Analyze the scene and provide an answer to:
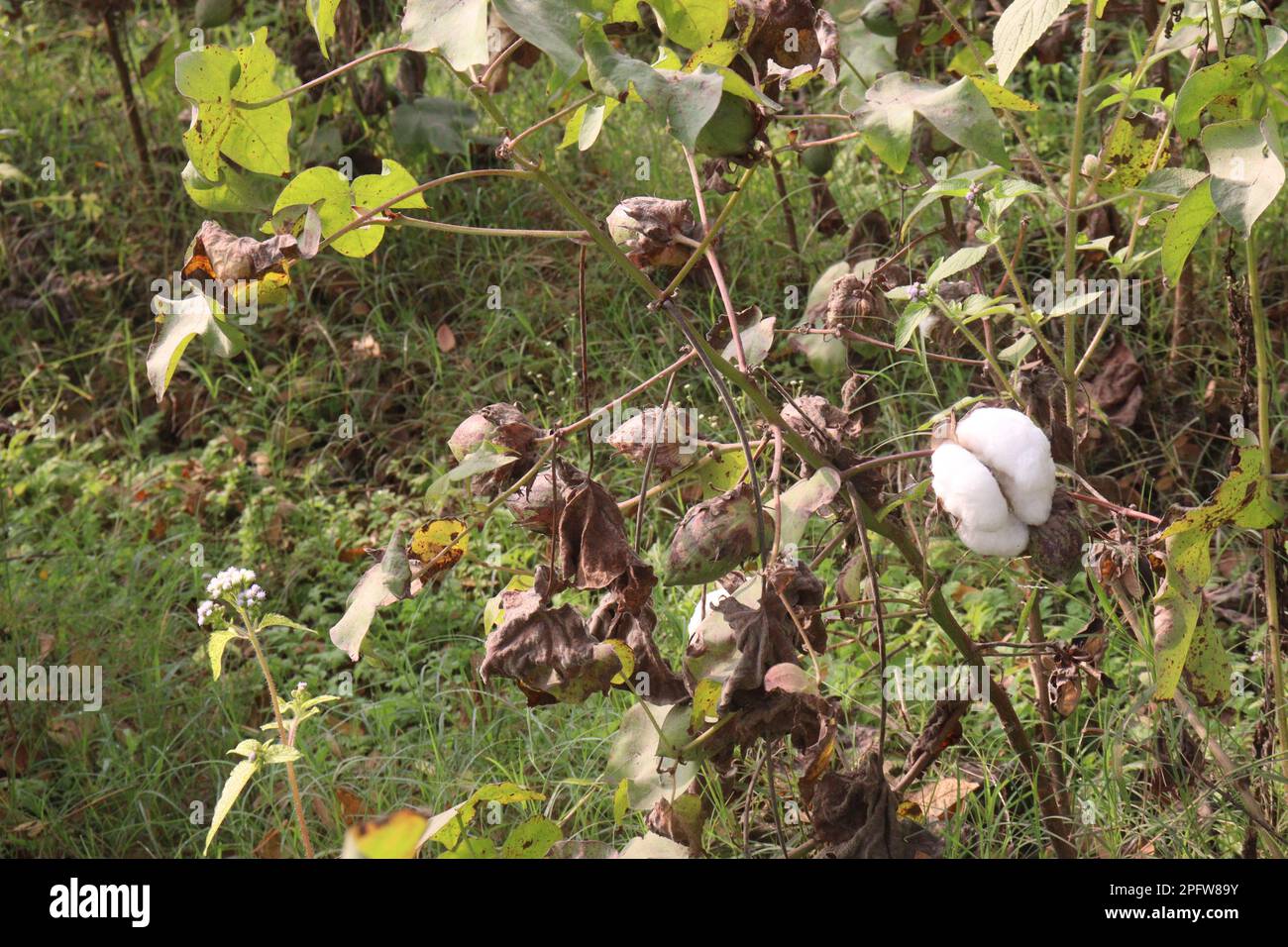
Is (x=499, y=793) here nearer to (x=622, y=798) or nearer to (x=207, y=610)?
(x=622, y=798)

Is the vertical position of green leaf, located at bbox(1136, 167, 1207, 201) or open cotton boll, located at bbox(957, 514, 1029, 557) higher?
green leaf, located at bbox(1136, 167, 1207, 201)

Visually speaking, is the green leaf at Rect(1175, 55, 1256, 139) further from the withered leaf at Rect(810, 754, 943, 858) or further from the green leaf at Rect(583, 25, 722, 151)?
the withered leaf at Rect(810, 754, 943, 858)

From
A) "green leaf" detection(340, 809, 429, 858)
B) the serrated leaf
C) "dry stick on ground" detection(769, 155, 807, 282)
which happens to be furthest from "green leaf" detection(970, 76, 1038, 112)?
the serrated leaf

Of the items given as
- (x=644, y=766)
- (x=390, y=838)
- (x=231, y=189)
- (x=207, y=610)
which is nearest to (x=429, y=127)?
(x=207, y=610)

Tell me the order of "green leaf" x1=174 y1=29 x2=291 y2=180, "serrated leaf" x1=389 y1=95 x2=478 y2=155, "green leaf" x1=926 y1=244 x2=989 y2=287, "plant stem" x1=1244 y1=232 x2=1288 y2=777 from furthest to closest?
"serrated leaf" x1=389 y1=95 x2=478 y2=155, "plant stem" x1=1244 y1=232 x2=1288 y2=777, "green leaf" x1=926 y1=244 x2=989 y2=287, "green leaf" x1=174 y1=29 x2=291 y2=180

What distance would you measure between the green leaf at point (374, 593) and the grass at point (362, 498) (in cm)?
52

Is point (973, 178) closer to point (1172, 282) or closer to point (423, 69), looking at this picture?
point (1172, 282)

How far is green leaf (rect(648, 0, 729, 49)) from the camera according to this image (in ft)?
4.16

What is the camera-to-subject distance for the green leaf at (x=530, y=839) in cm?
138

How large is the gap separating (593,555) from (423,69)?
7.83ft

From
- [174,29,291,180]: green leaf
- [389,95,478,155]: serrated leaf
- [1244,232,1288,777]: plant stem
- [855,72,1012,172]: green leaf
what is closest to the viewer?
[855,72,1012,172]: green leaf

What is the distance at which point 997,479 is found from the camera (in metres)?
1.41

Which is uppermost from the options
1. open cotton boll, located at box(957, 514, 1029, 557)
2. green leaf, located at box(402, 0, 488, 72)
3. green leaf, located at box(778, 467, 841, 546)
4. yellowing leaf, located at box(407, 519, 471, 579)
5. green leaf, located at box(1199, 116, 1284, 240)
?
green leaf, located at box(402, 0, 488, 72)

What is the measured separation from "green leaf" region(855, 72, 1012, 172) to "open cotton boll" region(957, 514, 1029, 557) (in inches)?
15.4
